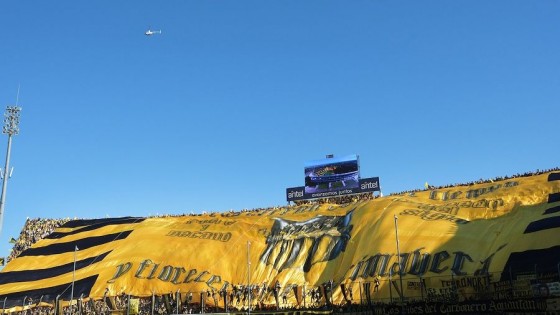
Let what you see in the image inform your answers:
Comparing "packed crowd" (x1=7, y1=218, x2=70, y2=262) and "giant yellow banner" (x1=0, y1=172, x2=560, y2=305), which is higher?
"packed crowd" (x1=7, y1=218, x2=70, y2=262)

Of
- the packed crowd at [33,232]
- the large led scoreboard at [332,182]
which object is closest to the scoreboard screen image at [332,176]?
the large led scoreboard at [332,182]

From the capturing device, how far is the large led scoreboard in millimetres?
73000

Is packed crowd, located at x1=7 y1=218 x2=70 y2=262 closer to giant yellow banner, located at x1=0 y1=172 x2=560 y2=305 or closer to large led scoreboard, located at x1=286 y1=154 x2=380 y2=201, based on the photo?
giant yellow banner, located at x1=0 y1=172 x2=560 y2=305

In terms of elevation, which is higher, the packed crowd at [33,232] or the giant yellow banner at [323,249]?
the packed crowd at [33,232]

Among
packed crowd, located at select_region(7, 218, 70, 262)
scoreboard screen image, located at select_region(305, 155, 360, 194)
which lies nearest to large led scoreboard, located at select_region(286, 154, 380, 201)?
scoreboard screen image, located at select_region(305, 155, 360, 194)

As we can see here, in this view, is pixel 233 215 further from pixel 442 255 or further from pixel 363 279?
pixel 442 255

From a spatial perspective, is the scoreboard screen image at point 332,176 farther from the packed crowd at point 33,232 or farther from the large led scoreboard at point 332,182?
the packed crowd at point 33,232

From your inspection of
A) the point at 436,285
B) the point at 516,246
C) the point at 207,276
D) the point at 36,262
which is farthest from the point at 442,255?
the point at 36,262

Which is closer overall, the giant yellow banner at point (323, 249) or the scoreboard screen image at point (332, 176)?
the giant yellow banner at point (323, 249)

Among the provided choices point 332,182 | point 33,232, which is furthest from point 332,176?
point 33,232

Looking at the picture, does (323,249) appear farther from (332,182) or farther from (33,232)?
(33,232)

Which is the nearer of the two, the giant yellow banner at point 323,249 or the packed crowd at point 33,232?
the giant yellow banner at point 323,249

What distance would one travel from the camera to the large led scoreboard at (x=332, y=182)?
73000 mm

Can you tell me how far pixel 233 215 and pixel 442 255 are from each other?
28.5 m
